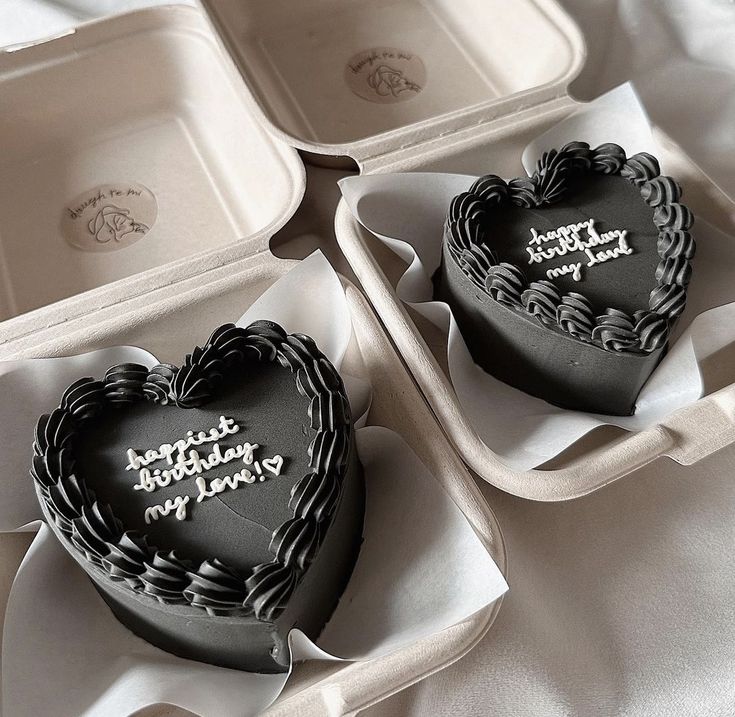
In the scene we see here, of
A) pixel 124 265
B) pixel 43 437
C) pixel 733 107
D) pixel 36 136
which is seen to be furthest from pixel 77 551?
pixel 733 107

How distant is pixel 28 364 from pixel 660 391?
2.08ft

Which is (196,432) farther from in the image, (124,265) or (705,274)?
(705,274)

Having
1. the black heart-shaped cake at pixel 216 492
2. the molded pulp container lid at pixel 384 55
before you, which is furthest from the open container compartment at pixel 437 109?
the black heart-shaped cake at pixel 216 492

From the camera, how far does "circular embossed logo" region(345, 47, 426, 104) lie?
1.17 meters

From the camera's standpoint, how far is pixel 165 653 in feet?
2.07

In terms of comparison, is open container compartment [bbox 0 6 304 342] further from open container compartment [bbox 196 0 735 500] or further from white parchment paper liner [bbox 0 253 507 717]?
white parchment paper liner [bbox 0 253 507 717]

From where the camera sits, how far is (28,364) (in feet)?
2.33

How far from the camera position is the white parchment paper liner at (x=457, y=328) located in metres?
0.72

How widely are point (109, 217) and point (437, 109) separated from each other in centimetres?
53

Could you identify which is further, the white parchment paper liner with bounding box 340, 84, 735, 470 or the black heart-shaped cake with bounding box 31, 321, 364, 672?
the white parchment paper liner with bounding box 340, 84, 735, 470

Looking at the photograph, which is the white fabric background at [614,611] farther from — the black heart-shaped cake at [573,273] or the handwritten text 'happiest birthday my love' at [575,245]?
the handwritten text 'happiest birthday my love' at [575,245]

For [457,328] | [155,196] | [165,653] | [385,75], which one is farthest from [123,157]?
[165,653]

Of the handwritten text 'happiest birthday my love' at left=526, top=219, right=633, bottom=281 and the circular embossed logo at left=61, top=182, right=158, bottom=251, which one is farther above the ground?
the handwritten text 'happiest birthday my love' at left=526, top=219, right=633, bottom=281

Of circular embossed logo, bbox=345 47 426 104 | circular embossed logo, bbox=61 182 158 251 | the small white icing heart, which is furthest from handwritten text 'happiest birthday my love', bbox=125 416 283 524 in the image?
circular embossed logo, bbox=345 47 426 104
